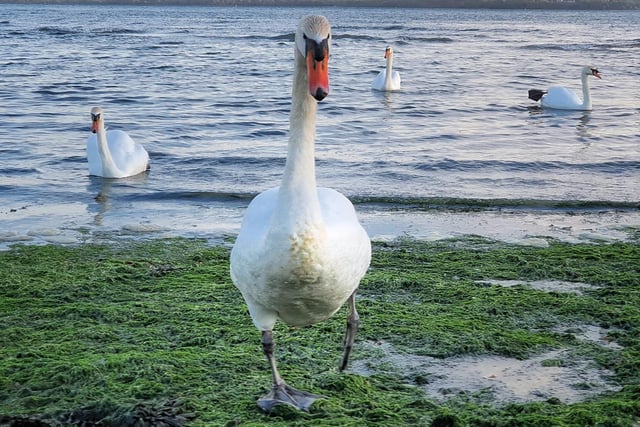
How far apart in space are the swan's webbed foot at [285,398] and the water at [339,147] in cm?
511

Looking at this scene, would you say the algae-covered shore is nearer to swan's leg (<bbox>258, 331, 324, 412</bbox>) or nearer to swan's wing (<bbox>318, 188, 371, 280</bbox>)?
swan's leg (<bbox>258, 331, 324, 412</bbox>)

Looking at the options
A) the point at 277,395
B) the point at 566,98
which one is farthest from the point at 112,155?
the point at 566,98

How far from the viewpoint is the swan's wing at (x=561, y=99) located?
2195 cm

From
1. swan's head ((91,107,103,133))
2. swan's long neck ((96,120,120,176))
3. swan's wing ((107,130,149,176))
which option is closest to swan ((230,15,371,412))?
swan's long neck ((96,120,120,176))

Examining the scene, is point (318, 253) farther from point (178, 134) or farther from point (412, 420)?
point (178, 134)

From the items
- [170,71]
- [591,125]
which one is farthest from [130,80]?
[591,125]

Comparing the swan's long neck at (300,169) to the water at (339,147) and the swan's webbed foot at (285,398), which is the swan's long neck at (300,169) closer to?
the swan's webbed foot at (285,398)

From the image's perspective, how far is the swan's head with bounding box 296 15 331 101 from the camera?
4.01 metres

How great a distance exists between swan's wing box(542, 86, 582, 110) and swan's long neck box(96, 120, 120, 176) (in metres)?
12.3

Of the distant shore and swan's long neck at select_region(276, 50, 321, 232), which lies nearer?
swan's long neck at select_region(276, 50, 321, 232)

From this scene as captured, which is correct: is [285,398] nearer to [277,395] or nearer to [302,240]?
[277,395]

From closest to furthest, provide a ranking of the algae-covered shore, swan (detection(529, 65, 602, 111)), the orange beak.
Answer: the orange beak < the algae-covered shore < swan (detection(529, 65, 602, 111))

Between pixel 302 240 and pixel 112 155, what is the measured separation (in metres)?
10.5

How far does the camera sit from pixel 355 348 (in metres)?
5.69
